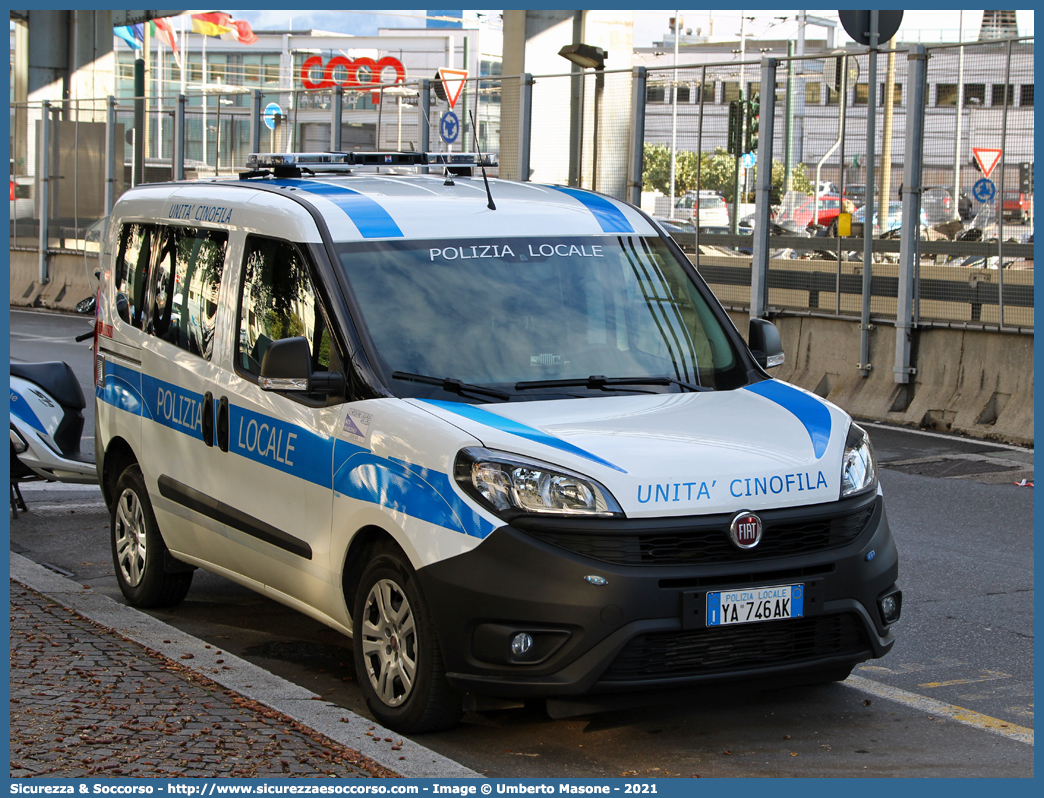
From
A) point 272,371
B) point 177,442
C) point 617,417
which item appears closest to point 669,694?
point 617,417

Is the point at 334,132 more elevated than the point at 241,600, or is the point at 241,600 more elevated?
the point at 334,132

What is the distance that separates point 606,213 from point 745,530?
1.99 m

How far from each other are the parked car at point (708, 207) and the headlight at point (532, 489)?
40.3 feet

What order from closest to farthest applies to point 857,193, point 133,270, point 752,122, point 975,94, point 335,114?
point 133,270, point 975,94, point 857,193, point 752,122, point 335,114

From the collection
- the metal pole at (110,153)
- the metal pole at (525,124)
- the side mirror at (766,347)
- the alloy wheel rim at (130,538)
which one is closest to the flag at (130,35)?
the metal pole at (110,153)

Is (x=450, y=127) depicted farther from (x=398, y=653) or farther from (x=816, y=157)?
(x=398, y=653)

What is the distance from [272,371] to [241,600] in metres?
2.32

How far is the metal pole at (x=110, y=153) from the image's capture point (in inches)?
1101

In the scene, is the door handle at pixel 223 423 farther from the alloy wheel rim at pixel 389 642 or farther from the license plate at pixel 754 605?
the license plate at pixel 754 605

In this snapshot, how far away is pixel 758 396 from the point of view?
18.4 ft

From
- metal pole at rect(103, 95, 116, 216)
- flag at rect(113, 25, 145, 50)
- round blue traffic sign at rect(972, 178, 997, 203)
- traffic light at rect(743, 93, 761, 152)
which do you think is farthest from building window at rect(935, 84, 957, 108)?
flag at rect(113, 25, 145, 50)

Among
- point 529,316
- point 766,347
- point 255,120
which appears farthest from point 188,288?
point 255,120

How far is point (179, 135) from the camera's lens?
89.0 feet

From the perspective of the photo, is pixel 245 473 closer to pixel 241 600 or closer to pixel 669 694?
pixel 241 600
